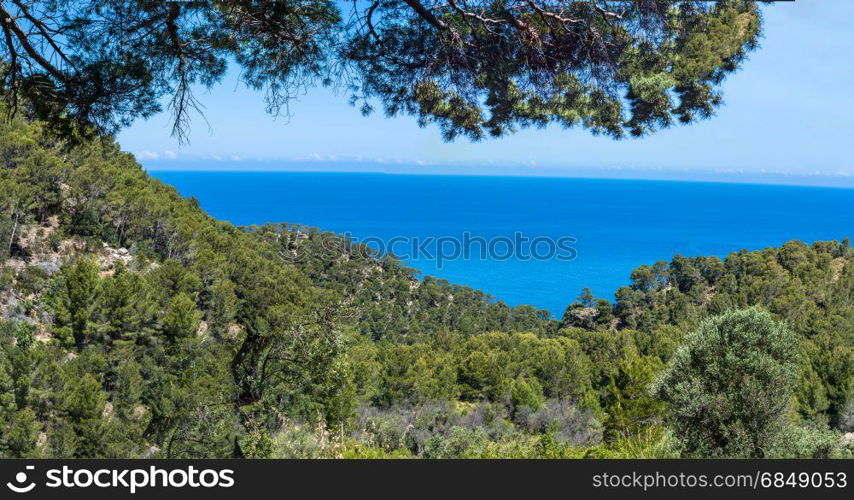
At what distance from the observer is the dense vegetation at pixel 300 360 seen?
24.2 ft

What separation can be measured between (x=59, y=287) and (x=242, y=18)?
20352mm

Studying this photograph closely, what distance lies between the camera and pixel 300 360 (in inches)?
405

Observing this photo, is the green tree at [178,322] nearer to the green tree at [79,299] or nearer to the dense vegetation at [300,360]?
the dense vegetation at [300,360]

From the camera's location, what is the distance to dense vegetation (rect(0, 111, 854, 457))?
738 centimetres

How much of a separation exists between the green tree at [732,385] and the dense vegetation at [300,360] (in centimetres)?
2

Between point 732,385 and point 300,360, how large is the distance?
21.2 feet

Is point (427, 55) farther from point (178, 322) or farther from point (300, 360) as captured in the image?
point (178, 322)

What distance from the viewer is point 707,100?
18.4 feet

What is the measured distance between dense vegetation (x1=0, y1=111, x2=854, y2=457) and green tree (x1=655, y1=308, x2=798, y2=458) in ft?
0.08

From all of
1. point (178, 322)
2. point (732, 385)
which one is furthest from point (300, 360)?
point (178, 322)
